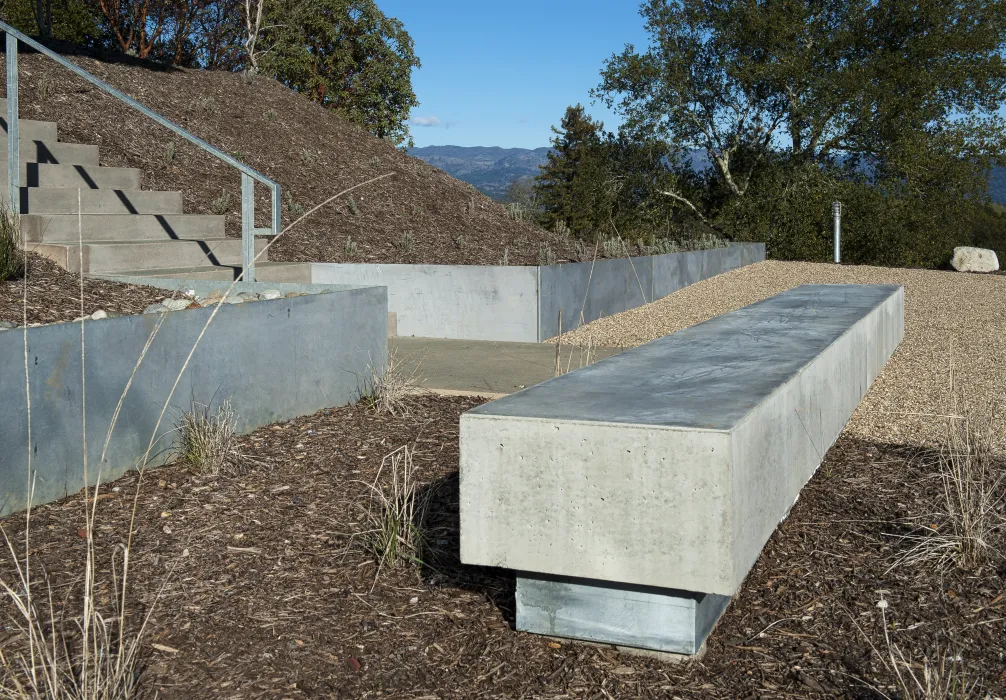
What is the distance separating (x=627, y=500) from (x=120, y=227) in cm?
616

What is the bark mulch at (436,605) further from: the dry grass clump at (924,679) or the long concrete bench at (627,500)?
the long concrete bench at (627,500)

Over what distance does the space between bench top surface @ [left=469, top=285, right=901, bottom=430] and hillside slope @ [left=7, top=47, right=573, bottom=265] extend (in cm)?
607

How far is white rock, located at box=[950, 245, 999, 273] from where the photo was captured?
1856 cm

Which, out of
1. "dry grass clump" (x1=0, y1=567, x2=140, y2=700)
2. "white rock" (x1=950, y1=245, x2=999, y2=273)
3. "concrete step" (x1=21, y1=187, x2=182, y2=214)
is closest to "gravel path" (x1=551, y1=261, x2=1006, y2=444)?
"dry grass clump" (x1=0, y1=567, x2=140, y2=700)

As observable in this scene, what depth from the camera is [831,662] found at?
2783mm

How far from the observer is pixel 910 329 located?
31.4ft


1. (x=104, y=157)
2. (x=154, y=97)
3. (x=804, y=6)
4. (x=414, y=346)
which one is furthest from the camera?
(x=804, y=6)

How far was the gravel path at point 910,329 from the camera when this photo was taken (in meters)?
5.85

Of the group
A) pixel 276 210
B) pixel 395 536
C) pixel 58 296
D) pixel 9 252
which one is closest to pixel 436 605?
pixel 395 536

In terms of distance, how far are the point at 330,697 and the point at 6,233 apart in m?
4.12

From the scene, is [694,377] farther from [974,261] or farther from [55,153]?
[974,261]

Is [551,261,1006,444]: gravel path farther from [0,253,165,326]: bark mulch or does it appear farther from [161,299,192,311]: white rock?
[0,253,165,326]: bark mulch

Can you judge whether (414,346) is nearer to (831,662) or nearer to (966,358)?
(966,358)

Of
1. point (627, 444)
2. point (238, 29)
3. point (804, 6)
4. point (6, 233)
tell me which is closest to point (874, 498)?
point (627, 444)
